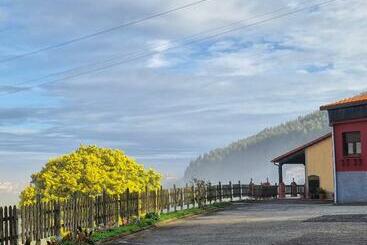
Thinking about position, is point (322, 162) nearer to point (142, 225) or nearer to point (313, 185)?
point (313, 185)

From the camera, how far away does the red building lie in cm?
4031

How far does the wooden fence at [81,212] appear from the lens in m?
20.2

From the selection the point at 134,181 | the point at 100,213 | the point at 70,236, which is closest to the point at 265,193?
the point at 134,181

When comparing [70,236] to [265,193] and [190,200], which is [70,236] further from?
[265,193]

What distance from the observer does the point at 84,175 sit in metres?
46.0

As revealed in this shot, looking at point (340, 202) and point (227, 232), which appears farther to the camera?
point (340, 202)

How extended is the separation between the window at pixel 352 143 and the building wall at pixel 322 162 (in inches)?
229

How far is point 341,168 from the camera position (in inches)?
1641

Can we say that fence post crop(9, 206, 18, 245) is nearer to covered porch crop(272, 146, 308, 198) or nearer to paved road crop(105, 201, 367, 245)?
paved road crop(105, 201, 367, 245)

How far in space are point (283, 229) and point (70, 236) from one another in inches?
335

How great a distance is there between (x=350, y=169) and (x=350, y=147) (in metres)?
1.73

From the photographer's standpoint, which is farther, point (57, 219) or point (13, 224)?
point (57, 219)

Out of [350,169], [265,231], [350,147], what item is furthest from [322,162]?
[265,231]

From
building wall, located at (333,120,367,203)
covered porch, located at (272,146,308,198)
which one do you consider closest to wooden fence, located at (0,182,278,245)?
building wall, located at (333,120,367,203)
